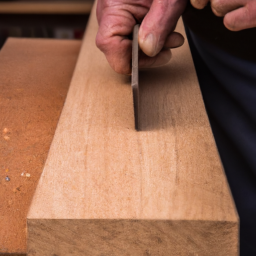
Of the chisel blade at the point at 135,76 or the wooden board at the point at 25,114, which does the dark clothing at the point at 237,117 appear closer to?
the chisel blade at the point at 135,76

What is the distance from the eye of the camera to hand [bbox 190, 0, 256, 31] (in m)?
0.63

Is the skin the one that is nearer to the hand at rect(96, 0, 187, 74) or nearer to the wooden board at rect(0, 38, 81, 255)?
the hand at rect(96, 0, 187, 74)

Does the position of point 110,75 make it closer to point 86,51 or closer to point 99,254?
point 86,51

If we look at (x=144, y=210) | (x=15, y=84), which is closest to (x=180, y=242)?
(x=144, y=210)

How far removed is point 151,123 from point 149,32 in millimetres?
179

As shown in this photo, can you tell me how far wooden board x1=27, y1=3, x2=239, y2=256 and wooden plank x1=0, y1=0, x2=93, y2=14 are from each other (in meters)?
1.55

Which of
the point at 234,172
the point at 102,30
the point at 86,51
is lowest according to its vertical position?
the point at 234,172

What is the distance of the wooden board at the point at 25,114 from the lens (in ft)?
2.04

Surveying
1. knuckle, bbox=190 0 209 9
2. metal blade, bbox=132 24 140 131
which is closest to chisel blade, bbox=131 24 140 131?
metal blade, bbox=132 24 140 131

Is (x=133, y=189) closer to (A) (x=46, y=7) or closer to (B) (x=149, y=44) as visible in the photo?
(B) (x=149, y=44)

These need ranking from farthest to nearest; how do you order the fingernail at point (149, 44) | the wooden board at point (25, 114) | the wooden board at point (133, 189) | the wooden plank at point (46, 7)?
the wooden plank at point (46, 7) < the fingernail at point (149, 44) < the wooden board at point (25, 114) < the wooden board at point (133, 189)

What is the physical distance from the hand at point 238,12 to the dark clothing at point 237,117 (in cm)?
13

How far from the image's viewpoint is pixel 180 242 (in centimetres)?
53

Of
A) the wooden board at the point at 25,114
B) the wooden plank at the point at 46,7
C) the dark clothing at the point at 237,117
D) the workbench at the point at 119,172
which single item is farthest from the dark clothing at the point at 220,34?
the wooden plank at the point at 46,7
